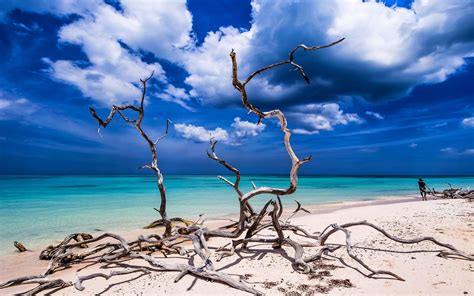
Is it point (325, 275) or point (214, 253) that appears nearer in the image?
point (325, 275)

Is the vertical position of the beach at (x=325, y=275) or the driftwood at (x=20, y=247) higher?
the beach at (x=325, y=275)

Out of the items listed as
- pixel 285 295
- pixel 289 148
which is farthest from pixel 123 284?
pixel 289 148

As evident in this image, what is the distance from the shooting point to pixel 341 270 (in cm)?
476

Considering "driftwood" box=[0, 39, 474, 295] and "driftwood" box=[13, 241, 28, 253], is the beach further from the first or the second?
"driftwood" box=[13, 241, 28, 253]

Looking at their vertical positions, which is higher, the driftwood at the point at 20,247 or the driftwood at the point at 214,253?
the driftwood at the point at 214,253

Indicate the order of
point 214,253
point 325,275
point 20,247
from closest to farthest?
point 325,275
point 214,253
point 20,247

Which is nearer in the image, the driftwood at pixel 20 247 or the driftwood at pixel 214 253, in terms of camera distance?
the driftwood at pixel 214 253

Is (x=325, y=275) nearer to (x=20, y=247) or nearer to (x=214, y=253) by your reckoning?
(x=214, y=253)

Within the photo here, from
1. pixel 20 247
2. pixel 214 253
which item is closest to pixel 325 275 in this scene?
pixel 214 253

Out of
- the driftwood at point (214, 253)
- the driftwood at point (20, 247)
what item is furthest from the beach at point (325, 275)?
the driftwood at point (20, 247)

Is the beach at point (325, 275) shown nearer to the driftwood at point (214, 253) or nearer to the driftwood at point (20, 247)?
the driftwood at point (214, 253)

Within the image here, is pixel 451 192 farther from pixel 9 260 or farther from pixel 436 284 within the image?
pixel 9 260

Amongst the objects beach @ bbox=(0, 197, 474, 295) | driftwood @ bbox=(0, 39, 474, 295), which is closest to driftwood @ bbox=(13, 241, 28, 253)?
beach @ bbox=(0, 197, 474, 295)

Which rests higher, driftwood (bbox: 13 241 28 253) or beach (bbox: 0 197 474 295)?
beach (bbox: 0 197 474 295)
